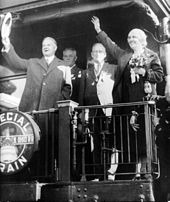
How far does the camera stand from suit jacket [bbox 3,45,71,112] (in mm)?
7566

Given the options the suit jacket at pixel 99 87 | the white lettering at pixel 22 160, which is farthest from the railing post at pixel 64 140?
the suit jacket at pixel 99 87

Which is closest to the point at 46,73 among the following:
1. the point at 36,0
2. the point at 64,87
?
the point at 64,87

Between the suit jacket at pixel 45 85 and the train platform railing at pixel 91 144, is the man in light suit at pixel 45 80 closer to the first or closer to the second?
the suit jacket at pixel 45 85

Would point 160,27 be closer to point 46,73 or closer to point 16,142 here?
point 46,73

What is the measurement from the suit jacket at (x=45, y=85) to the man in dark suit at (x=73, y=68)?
105 mm

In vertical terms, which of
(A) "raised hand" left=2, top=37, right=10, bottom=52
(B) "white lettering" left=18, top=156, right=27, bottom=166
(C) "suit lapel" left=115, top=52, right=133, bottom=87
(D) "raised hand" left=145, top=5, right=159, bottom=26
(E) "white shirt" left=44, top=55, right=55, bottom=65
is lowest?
(B) "white lettering" left=18, top=156, right=27, bottom=166

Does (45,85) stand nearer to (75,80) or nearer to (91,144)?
(75,80)

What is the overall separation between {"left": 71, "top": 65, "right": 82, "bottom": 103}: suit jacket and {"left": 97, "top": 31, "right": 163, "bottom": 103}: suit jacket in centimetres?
63

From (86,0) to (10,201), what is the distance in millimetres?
3439

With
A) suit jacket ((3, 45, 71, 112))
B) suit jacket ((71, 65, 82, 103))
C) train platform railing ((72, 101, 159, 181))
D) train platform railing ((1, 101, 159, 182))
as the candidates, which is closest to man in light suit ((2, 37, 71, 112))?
suit jacket ((3, 45, 71, 112))

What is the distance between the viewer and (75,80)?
7730 millimetres

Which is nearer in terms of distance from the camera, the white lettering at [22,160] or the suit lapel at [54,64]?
the white lettering at [22,160]

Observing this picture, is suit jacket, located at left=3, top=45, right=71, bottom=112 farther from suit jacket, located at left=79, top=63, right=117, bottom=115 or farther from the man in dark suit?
suit jacket, located at left=79, top=63, right=117, bottom=115

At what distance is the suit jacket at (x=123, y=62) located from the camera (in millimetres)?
6852
